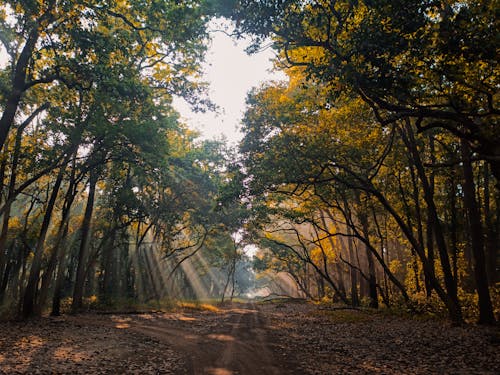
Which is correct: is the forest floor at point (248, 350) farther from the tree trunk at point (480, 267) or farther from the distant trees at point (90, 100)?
the distant trees at point (90, 100)

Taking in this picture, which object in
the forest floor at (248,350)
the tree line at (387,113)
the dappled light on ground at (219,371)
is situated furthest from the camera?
the tree line at (387,113)

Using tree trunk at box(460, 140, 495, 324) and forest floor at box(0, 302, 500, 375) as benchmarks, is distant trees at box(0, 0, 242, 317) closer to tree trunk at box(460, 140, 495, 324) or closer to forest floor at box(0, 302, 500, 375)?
forest floor at box(0, 302, 500, 375)

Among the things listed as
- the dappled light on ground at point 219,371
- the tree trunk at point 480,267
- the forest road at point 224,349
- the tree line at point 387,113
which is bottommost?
the forest road at point 224,349

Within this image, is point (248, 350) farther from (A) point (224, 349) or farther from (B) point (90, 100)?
(B) point (90, 100)

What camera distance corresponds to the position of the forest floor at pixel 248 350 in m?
8.41

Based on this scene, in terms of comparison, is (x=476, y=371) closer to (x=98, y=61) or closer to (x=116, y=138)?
(x=98, y=61)

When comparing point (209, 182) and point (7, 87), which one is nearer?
point (7, 87)

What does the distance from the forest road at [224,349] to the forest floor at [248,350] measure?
0.03 meters

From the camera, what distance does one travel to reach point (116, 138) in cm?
1655

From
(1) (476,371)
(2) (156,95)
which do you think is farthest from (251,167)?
(1) (476,371)

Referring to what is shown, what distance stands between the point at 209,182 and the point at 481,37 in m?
25.1

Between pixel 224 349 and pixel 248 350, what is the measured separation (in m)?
0.80

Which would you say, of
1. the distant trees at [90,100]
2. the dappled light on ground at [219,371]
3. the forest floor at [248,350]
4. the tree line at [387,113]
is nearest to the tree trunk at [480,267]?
the tree line at [387,113]

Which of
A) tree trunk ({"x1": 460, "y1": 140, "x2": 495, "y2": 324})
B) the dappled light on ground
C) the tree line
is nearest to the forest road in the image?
the dappled light on ground
